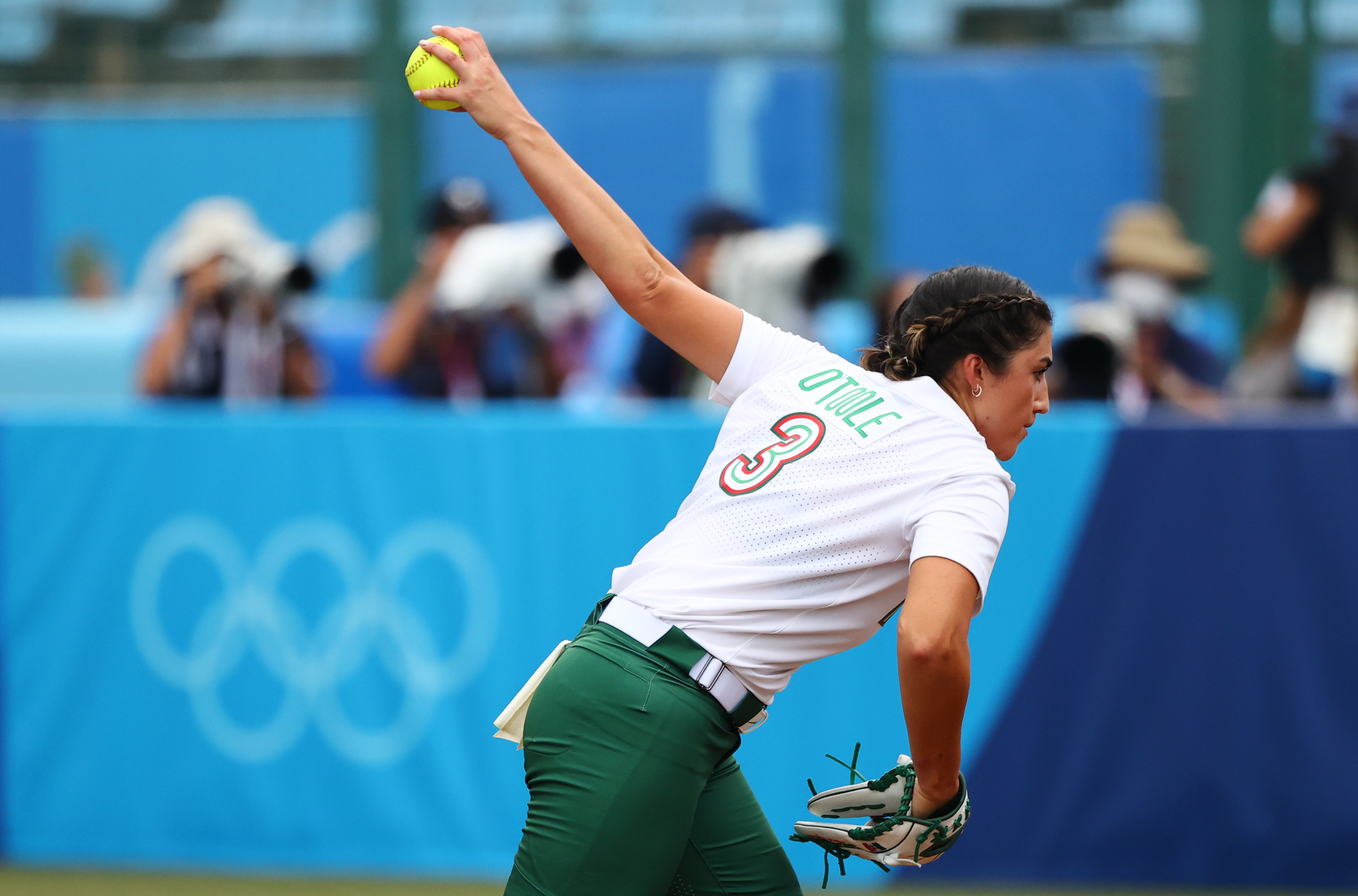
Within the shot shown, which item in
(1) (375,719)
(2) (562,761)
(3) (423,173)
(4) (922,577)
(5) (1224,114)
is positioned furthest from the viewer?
(3) (423,173)

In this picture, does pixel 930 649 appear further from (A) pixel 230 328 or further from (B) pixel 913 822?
(A) pixel 230 328

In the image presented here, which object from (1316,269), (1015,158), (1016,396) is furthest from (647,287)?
(1015,158)

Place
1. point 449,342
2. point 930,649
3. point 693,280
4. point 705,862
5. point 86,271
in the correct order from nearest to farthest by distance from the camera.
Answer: point 930,649 → point 705,862 → point 693,280 → point 449,342 → point 86,271

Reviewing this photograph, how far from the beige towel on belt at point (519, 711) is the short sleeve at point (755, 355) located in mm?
483

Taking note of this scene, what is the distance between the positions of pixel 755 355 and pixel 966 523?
49 centimetres

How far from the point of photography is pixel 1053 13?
30.8 ft

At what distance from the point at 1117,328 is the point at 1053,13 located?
13.1 ft

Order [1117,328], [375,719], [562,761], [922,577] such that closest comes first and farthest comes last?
[922,577]
[562,761]
[375,719]
[1117,328]

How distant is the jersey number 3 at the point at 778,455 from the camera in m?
2.46

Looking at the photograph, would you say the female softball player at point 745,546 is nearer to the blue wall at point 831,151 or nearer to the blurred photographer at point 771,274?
the blurred photographer at point 771,274

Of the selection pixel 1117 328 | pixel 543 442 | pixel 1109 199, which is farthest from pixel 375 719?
pixel 1109 199

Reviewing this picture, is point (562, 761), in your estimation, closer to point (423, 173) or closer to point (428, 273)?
point (428, 273)

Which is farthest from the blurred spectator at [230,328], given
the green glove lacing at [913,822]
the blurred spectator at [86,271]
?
Result: the green glove lacing at [913,822]

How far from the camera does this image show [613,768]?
7.89ft
